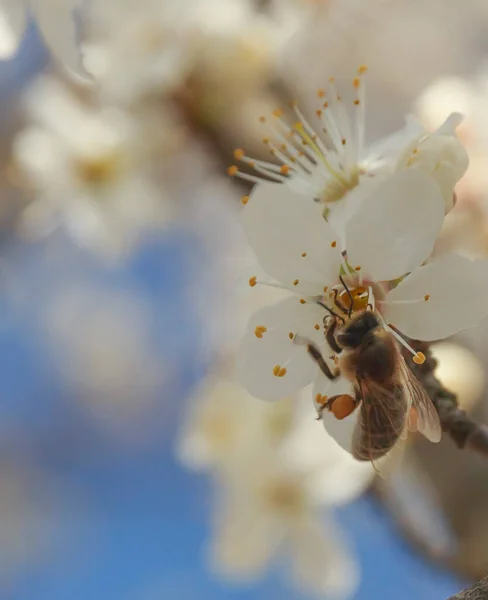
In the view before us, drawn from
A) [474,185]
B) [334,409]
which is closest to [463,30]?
[474,185]

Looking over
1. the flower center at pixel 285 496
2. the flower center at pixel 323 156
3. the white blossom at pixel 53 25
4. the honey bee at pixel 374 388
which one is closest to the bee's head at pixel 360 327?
the honey bee at pixel 374 388

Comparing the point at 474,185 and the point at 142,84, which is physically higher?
the point at 474,185

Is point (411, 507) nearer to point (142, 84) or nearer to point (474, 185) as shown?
point (474, 185)

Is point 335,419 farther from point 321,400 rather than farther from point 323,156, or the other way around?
point 323,156

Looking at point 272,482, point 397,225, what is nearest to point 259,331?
point 397,225

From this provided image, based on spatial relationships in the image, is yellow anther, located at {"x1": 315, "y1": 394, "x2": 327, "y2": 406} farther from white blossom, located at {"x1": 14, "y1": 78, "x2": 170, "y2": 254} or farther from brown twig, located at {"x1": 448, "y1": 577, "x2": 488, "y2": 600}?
white blossom, located at {"x1": 14, "y1": 78, "x2": 170, "y2": 254}

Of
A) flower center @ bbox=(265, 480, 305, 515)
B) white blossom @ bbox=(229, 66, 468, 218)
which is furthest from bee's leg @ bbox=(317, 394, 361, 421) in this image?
flower center @ bbox=(265, 480, 305, 515)
